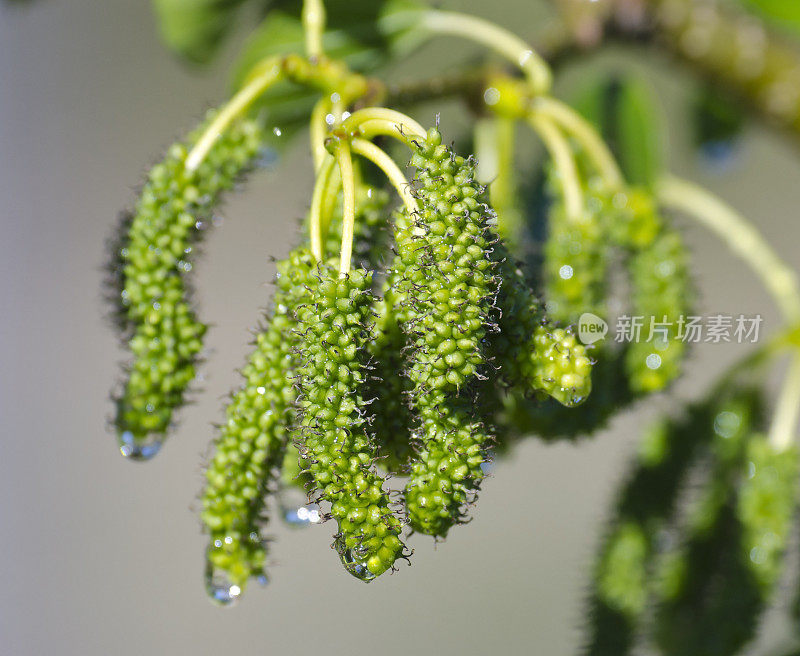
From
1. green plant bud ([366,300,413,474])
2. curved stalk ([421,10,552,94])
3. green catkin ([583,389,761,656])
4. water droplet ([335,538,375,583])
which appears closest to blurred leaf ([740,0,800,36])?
curved stalk ([421,10,552,94])

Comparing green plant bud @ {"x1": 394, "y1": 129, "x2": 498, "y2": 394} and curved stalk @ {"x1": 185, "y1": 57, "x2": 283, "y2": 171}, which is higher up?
curved stalk @ {"x1": 185, "y1": 57, "x2": 283, "y2": 171}

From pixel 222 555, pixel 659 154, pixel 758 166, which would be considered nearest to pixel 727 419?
pixel 659 154

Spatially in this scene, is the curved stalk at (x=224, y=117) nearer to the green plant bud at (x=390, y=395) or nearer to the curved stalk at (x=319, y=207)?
the curved stalk at (x=319, y=207)

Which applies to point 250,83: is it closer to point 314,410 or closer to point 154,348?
point 154,348

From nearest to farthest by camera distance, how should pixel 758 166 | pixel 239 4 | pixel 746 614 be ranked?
1. pixel 746 614
2. pixel 239 4
3. pixel 758 166

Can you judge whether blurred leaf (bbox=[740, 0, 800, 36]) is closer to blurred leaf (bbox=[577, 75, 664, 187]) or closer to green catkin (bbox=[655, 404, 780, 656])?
blurred leaf (bbox=[577, 75, 664, 187])

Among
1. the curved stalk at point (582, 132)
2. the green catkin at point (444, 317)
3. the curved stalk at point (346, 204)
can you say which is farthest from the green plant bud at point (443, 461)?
the curved stalk at point (582, 132)

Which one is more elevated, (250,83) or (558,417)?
(250,83)
